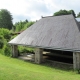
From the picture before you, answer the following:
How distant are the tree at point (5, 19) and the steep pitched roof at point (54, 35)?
5171 centimetres

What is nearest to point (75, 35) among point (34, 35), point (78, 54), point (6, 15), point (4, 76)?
point (78, 54)

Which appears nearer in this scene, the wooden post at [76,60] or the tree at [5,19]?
the wooden post at [76,60]

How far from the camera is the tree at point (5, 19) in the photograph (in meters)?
70.8

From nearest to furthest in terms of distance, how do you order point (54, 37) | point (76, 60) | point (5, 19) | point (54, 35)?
point (76, 60), point (54, 37), point (54, 35), point (5, 19)

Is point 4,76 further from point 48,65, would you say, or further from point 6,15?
point 6,15

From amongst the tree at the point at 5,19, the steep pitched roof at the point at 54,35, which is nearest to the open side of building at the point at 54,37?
the steep pitched roof at the point at 54,35

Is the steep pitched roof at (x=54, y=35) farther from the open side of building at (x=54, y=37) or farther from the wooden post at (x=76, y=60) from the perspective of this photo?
the wooden post at (x=76, y=60)

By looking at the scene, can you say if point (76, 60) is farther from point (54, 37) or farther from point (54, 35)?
point (54, 35)

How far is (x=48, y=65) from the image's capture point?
54.7 feet

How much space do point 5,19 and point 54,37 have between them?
191 feet

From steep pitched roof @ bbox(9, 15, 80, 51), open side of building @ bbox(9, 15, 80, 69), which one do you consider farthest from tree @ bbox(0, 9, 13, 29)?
steep pitched roof @ bbox(9, 15, 80, 51)

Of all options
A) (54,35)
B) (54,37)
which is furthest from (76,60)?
(54,35)

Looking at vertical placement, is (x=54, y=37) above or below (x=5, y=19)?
below

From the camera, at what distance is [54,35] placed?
56.7ft
